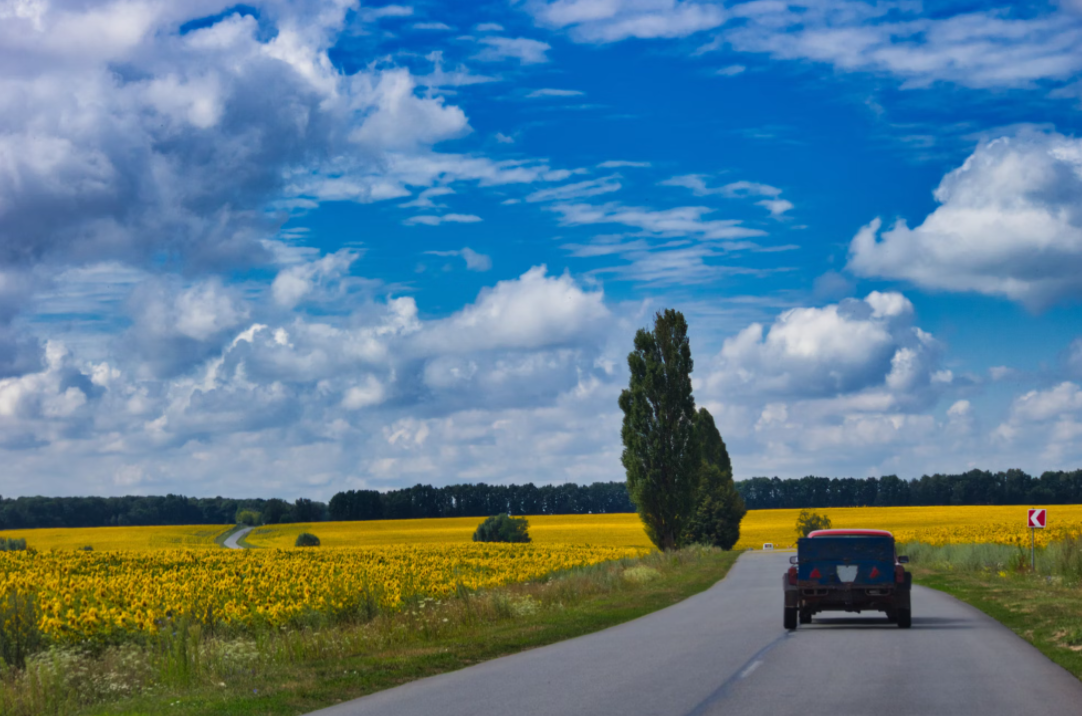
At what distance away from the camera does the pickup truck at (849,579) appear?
59.2 ft

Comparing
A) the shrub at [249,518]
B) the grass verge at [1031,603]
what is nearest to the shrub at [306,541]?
the grass verge at [1031,603]

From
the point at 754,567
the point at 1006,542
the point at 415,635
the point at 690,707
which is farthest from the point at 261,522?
the point at 690,707

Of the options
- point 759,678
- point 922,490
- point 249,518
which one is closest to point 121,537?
point 249,518

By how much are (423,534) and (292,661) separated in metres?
77.7

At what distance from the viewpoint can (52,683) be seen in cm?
1180

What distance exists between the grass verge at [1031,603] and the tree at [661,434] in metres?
14.7

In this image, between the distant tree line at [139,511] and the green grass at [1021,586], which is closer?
the green grass at [1021,586]

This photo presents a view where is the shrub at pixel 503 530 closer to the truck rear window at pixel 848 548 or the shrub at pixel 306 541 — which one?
the shrub at pixel 306 541

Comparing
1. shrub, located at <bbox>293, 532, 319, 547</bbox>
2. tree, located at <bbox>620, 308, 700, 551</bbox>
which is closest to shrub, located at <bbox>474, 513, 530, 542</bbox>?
shrub, located at <bbox>293, 532, 319, 547</bbox>

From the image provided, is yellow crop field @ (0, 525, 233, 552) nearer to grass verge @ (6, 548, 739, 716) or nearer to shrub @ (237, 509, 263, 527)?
shrub @ (237, 509, 263, 527)

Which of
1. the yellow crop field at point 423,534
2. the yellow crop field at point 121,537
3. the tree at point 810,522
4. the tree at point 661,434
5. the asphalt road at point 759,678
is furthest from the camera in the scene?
the tree at point 810,522

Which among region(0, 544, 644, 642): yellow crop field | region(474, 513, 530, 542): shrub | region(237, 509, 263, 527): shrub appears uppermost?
region(0, 544, 644, 642): yellow crop field

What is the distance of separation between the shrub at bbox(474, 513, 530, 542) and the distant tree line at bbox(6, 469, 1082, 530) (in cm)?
4293

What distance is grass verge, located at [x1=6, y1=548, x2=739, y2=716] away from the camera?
1138cm
